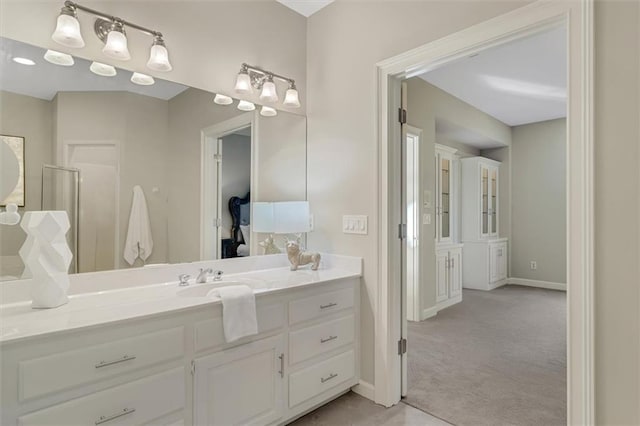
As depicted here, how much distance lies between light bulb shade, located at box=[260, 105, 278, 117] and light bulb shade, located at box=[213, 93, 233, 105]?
0.27 m

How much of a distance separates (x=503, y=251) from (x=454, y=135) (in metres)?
2.32

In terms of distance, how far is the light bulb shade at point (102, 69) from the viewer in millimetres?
1753

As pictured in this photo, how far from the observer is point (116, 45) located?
1734 millimetres

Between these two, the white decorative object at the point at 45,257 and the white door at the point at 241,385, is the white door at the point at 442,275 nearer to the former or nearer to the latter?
the white door at the point at 241,385

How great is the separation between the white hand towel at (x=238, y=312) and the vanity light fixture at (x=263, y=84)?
4.53ft

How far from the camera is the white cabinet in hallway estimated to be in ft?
14.3

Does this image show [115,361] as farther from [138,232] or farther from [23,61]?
[23,61]

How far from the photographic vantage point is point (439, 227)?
462 cm

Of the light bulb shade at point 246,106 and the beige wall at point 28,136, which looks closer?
the beige wall at point 28,136

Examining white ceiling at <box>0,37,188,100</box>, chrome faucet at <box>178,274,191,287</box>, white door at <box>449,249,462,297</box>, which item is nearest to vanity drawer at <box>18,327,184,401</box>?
chrome faucet at <box>178,274,191,287</box>

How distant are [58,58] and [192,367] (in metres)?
1.60

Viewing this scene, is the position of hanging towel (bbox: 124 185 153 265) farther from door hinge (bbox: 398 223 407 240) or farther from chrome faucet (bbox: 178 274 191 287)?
door hinge (bbox: 398 223 407 240)
